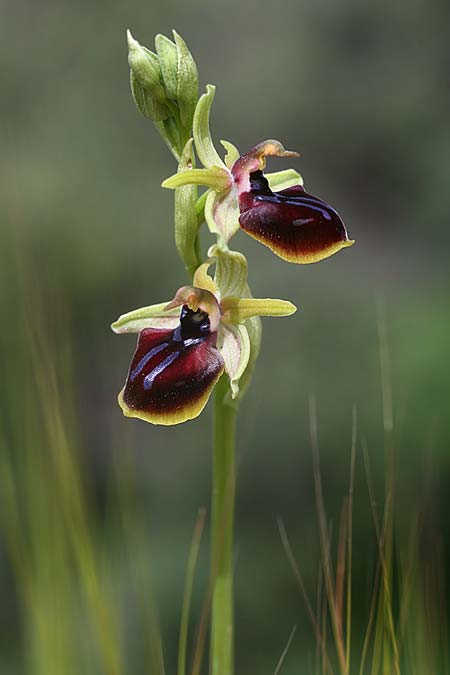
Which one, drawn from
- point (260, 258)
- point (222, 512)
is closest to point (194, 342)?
point (222, 512)

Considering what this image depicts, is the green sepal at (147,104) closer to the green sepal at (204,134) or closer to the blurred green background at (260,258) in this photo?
the green sepal at (204,134)

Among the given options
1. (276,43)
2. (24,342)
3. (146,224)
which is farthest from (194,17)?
(24,342)

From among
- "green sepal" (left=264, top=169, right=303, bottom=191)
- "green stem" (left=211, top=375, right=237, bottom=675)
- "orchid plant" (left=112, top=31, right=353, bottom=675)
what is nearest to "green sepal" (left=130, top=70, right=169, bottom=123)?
"orchid plant" (left=112, top=31, right=353, bottom=675)

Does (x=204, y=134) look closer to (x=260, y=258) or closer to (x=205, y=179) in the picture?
(x=205, y=179)

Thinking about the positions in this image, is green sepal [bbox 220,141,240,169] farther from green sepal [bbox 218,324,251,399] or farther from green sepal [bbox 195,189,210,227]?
green sepal [bbox 218,324,251,399]

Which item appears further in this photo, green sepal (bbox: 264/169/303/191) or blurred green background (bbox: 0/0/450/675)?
blurred green background (bbox: 0/0/450/675)

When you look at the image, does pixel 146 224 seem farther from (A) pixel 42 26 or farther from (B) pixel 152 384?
(B) pixel 152 384

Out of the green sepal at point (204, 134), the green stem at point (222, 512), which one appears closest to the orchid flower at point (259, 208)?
the green sepal at point (204, 134)
